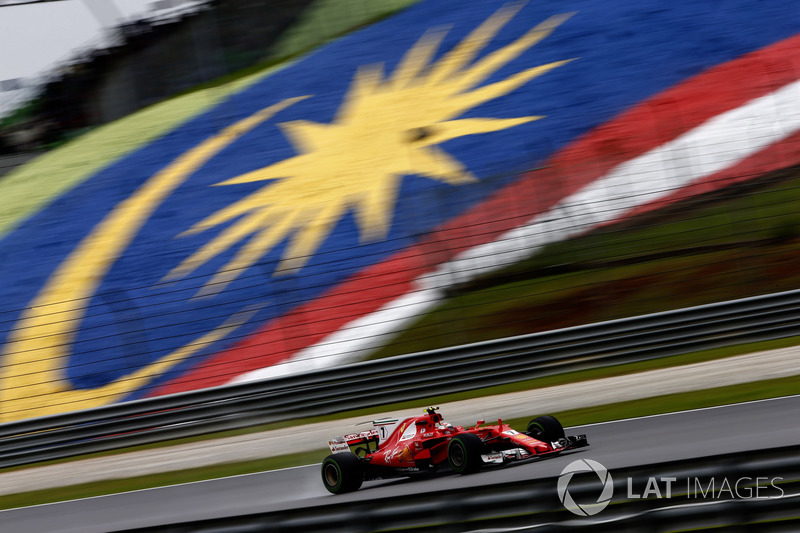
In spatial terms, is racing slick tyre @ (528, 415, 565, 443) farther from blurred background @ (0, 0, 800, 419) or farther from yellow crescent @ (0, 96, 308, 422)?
yellow crescent @ (0, 96, 308, 422)

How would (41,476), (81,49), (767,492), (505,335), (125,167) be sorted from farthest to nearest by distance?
(81,49) → (125,167) → (505,335) → (41,476) → (767,492)

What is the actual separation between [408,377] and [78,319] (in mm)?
6156

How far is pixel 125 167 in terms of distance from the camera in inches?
658

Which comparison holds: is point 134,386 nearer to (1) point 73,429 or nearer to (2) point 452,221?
(1) point 73,429

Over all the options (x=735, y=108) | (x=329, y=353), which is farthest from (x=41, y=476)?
(x=735, y=108)

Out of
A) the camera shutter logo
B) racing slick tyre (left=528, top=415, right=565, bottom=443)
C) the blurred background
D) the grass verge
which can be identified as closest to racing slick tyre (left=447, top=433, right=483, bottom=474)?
racing slick tyre (left=528, top=415, right=565, bottom=443)

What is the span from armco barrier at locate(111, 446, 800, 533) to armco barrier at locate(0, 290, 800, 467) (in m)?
6.05

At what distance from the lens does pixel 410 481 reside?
6.64 metres

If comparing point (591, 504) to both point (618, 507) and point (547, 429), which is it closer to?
point (618, 507)

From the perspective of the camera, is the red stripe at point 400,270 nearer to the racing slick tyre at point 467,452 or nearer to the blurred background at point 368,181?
the blurred background at point 368,181

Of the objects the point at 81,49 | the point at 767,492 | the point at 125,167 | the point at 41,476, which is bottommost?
the point at 41,476

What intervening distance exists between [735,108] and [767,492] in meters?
12.3

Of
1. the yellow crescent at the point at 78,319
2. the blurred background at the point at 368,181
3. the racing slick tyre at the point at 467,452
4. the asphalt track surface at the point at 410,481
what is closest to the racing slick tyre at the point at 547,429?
the asphalt track surface at the point at 410,481

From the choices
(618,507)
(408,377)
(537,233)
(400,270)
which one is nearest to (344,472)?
(618,507)
